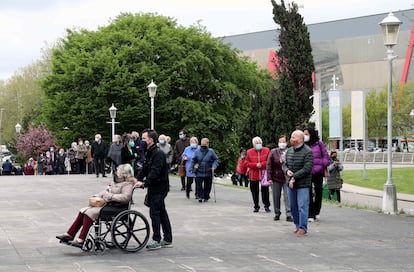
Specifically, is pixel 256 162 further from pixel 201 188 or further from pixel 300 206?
pixel 300 206

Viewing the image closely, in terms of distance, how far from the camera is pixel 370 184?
40.9 metres

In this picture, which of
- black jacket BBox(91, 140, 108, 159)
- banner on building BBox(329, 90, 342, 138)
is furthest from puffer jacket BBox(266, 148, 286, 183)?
black jacket BBox(91, 140, 108, 159)

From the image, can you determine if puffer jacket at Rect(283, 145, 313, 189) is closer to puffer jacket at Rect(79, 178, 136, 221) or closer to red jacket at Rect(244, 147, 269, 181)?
puffer jacket at Rect(79, 178, 136, 221)

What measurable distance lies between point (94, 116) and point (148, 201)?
40907 mm

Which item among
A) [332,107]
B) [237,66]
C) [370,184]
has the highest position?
[237,66]

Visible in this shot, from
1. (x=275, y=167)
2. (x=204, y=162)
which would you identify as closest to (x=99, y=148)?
(x=204, y=162)

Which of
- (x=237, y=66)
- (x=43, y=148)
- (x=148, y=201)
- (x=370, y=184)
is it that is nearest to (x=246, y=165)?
(x=148, y=201)

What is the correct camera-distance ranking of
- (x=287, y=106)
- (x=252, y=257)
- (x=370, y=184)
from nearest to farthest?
(x=252, y=257) < (x=287, y=106) < (x=370, y=184)

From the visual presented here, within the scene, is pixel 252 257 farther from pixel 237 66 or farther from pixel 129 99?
pixel 237 66

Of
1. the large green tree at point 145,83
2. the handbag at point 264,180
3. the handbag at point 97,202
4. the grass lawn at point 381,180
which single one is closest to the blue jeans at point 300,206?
the handbag at point 264,180

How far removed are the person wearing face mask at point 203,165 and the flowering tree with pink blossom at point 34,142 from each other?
5605 cm

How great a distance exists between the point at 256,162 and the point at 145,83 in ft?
114

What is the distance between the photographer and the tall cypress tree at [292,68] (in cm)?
2983

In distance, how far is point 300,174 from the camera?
13.6 meters
